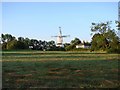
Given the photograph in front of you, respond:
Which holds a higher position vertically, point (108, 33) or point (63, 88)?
point (108, 33)

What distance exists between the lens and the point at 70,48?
2921 inches

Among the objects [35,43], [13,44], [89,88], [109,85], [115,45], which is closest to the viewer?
[89,88]

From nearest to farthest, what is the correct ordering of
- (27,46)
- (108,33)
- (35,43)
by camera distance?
(108,33) < (27,46) < (35,43)

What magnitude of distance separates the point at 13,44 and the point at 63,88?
6589 cm

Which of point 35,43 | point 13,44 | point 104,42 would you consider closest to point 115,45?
point 104,42

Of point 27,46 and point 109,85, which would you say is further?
point 27,46

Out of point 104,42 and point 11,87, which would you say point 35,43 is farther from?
point 11,87

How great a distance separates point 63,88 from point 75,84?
2.69 feet

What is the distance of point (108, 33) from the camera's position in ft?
194

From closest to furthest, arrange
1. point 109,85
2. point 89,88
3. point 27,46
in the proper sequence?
point 89,88 → point 109,85 → point 27,46

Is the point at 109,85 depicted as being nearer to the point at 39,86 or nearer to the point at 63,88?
the point at 63,88

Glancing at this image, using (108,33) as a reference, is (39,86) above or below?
below

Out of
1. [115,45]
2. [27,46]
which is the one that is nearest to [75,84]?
[115,45]

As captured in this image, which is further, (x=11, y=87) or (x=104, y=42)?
(x=104, y=42)
